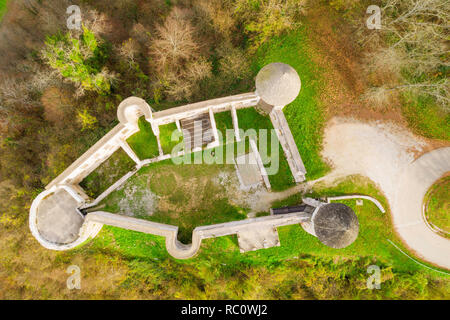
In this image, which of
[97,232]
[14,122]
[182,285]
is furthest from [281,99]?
[14,122]

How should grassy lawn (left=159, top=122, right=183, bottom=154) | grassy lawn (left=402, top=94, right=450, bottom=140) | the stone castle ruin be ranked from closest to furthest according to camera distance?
the stone castle ruin
grassy lawn (left=402, top=94, right=450, bottom=140)
grassy lawn (left=159, top=122, right=183, bottom=154)

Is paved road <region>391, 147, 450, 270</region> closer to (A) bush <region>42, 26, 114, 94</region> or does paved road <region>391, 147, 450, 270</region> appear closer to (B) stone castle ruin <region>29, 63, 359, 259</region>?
(B) stone castle ruin <region>29, 63, 359, 259</region>

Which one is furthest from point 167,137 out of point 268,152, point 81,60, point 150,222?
point 268,152

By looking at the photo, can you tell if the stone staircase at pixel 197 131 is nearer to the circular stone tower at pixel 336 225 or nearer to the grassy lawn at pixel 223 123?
the grassy lawn at pixel 223 123

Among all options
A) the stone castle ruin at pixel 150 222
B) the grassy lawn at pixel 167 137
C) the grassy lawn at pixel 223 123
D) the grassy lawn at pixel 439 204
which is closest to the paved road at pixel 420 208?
the grassy lawn at pixel 439 204

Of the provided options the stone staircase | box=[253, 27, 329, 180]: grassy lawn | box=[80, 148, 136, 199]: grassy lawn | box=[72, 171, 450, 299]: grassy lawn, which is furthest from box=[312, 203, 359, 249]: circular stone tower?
box=[80, 148, 136, 199]: grassy lawn

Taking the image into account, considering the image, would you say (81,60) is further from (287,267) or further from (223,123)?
(287,267)
